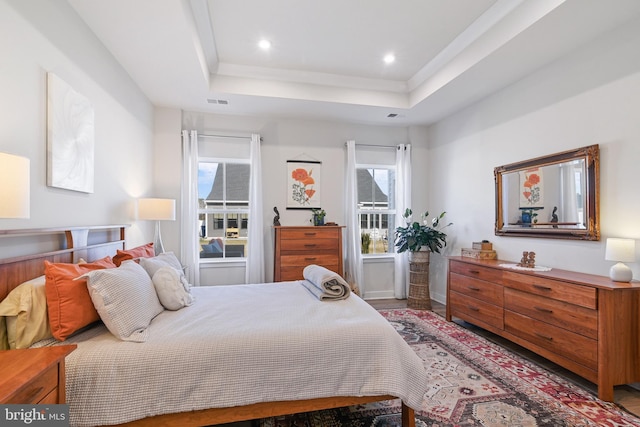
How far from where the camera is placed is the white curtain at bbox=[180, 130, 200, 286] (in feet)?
13.2

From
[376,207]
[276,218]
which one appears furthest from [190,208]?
[376,207]

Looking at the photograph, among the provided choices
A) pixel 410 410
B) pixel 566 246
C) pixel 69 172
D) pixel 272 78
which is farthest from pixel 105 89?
pixel 566 246

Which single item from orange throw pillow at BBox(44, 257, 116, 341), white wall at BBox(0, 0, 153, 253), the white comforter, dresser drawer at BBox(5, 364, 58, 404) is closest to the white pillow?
the white comforter

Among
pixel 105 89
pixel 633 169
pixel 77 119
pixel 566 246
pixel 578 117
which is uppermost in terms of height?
pixel 105 89

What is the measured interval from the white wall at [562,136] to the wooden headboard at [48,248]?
4019 mm

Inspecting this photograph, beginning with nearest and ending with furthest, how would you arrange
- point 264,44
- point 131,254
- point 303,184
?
point 131,254
point 264,44
point 303,184

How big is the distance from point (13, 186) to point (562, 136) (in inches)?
152

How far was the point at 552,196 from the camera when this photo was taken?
2945mm

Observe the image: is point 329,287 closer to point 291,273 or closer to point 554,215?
point 291,273

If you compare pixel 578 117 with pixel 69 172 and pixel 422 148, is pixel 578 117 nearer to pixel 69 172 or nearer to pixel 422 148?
pixel 422 148

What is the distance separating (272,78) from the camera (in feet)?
12.1

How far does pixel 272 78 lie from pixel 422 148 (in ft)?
8.57

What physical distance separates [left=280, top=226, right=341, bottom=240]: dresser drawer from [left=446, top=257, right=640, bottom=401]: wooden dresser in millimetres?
1800

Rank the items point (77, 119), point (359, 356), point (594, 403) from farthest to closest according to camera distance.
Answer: point (77, 119) → point (594, 403) → point (359, 356)
